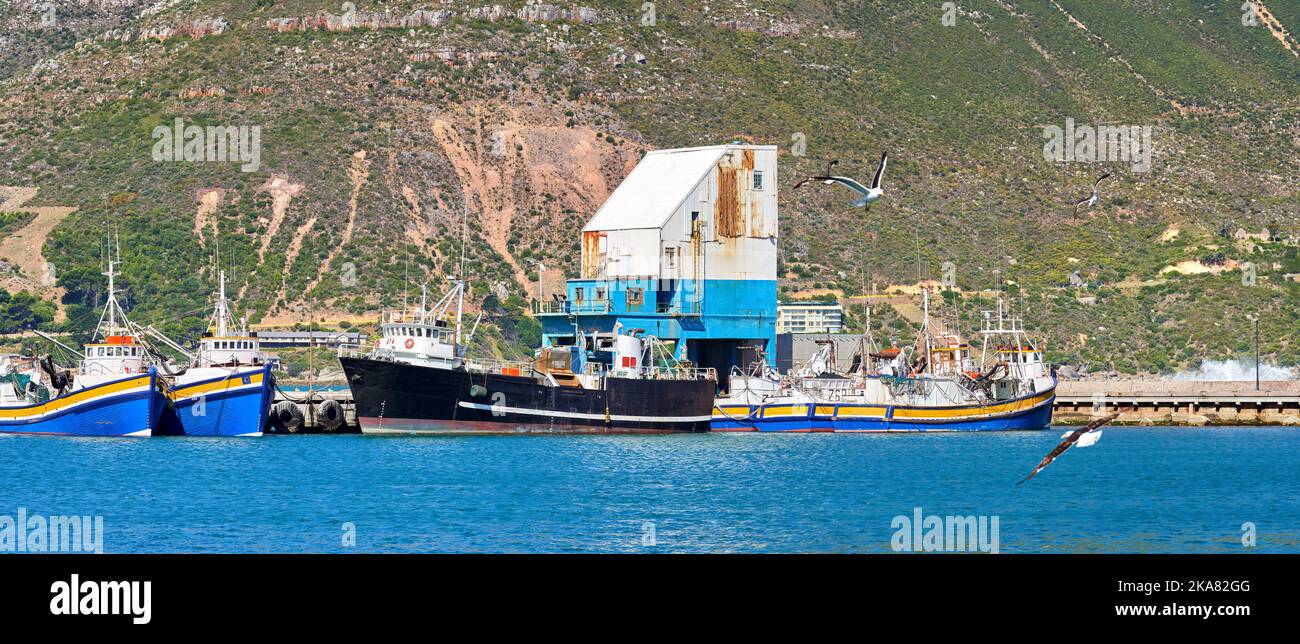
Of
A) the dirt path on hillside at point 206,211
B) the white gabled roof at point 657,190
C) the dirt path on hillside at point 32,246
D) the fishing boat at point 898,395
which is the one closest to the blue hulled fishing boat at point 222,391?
the white gabled roof at point 657,190

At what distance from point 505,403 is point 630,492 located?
20833mm

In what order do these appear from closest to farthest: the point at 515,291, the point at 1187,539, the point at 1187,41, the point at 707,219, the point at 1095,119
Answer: the point at 1187,539 < the point at 707,219 < the point at 515,291 < the point at 1095,119 < the point at 1187,41

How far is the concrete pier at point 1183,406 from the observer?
9594 centimetres

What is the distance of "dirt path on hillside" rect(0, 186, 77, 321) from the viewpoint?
445 feet

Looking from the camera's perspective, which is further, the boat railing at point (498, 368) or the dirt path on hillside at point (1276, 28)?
the dirt path on hillside at point (1276, 28)

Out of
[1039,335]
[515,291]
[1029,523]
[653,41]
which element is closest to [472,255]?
[515,291]

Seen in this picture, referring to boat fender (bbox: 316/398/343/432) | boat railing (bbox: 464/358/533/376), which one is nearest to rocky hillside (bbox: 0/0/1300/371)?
boat fender (bbox: 316/398/343/432)

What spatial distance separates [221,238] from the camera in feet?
456

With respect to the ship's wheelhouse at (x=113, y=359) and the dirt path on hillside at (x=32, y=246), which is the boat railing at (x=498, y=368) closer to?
the ship's wheelhouse at (x=113, y=359)

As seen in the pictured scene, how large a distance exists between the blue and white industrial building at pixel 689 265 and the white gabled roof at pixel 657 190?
78 millimetres

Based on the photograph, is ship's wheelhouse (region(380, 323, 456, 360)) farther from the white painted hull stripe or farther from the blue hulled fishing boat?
the blue hulled fishing boat

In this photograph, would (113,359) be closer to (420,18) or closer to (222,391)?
(222,391)

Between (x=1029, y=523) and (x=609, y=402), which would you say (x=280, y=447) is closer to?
(x=609, y=402)
